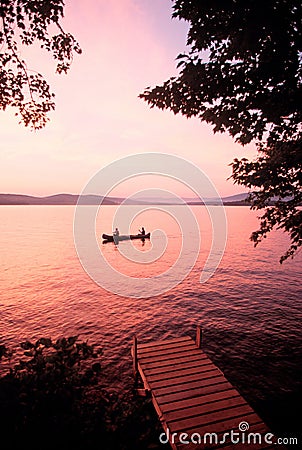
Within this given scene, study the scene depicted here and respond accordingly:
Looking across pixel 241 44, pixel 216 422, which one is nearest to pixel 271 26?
pixel 241 44

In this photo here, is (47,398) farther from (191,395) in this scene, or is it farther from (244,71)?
(244,71)

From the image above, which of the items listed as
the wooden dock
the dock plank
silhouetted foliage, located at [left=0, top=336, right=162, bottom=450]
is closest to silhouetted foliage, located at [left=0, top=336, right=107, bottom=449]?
silhouetted foliage, located at [left=0, top=336, right=162, bottom=450]

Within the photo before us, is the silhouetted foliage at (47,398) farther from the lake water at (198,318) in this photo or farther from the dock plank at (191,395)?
the lake water at (198,318)

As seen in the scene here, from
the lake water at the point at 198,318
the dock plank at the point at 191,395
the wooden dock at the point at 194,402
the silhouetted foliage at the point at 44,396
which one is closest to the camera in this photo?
the silhouetted foliage at the point at 44,396

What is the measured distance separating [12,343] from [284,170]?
20.8 m

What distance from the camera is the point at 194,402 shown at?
9391 mm

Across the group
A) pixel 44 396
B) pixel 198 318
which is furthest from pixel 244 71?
pixel 198 318

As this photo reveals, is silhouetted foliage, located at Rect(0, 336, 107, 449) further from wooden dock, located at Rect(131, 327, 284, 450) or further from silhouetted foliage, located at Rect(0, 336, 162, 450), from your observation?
wooden dock, located at Rect(131, 327, 284, 450)

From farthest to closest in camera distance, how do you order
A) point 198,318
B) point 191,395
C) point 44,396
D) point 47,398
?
point 198,318 < point 191,395 < point 47,398 < point 44,396

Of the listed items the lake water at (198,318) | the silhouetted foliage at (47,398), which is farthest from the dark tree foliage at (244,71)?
the lake water at (198,318)

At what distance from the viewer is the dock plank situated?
27.8ft

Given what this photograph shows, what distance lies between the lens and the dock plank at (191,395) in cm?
846

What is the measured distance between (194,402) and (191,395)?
356 millimetres

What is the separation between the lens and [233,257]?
179 ft
